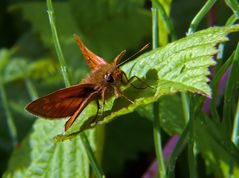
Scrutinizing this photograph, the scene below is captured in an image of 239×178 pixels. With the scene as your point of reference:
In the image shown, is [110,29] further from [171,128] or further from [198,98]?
[198,98]

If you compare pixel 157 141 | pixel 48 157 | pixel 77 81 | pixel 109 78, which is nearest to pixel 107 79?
pixel 109 78

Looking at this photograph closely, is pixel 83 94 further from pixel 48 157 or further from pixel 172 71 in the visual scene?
pixel 48 157

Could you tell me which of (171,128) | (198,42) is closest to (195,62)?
(198,42)

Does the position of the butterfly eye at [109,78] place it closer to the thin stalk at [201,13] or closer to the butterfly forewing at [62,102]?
the butterfly forewing at [62,102]

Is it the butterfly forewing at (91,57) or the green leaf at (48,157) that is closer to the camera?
the butterfly forewing at (91,57)

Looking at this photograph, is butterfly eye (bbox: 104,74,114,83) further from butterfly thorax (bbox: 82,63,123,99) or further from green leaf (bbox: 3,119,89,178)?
green leaf (bbox: 3,119,89,178)

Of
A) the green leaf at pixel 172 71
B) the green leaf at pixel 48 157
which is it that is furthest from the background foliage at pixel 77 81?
the green leaf at pixel 172 71

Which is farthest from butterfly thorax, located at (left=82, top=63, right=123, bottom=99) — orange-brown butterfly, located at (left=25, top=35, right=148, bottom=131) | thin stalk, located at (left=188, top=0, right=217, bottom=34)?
thin stalk, located at (left=188, top=0, right=217, bottom=34)
